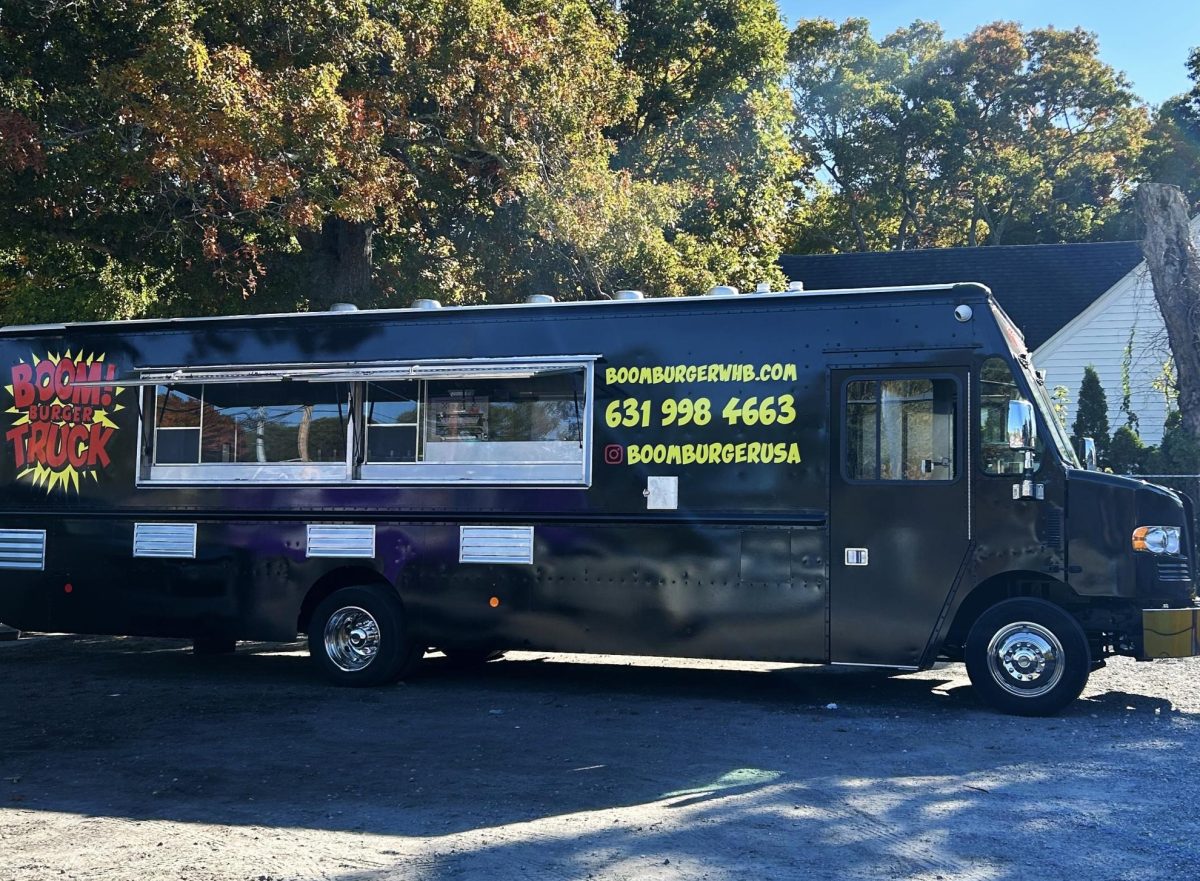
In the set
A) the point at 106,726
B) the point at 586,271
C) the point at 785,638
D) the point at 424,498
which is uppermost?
the point at 586,271

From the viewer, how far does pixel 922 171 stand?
4531cm

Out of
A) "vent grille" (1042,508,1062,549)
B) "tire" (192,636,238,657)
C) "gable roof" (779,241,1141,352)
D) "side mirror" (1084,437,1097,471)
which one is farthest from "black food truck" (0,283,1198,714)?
"gable roof" (779,241,1141,352)

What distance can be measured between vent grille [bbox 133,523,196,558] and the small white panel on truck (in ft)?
13.7

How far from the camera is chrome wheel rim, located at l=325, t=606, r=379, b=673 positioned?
1060 cm

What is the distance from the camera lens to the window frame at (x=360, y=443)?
10.1m

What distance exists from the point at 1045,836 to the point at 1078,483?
3.66 m

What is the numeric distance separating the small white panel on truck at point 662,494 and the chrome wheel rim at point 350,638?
2.71m

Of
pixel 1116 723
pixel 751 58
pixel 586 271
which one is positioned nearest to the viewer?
pixel 1116 723

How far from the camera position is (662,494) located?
9844 millimetres

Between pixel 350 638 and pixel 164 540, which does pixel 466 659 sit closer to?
pixel 350 638

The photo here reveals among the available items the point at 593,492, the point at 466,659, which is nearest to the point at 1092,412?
the point at 466,659

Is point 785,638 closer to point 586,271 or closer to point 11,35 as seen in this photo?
point 586,271

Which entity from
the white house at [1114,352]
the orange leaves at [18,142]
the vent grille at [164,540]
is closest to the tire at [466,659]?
the vent grille at [164,540]

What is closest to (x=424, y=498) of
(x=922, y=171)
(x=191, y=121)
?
(x=191, y=121)
